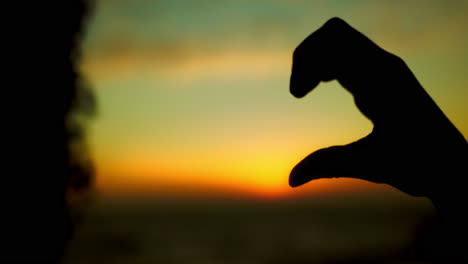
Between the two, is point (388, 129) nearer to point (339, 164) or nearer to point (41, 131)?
point (339, 164)

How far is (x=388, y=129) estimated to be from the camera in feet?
2.74

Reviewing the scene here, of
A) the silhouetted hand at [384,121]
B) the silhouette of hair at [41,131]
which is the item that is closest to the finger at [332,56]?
the silhouetted hand at [384,121]

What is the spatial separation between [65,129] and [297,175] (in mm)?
10037

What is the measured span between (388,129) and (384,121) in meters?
0.02

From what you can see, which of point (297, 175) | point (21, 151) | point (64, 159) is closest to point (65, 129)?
point (64, 159)

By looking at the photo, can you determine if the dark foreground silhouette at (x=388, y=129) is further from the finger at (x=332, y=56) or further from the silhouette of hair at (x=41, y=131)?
the silhouette of hair at (x=41, y=131)

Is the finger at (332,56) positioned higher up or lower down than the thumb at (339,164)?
higher up

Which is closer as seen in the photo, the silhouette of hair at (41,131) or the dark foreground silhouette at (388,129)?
the dark foreground silhouette at (388,129)

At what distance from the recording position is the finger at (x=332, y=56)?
2.65 ft

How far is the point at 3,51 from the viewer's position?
8.41 m

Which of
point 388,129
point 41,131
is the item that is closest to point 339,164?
point 388,129

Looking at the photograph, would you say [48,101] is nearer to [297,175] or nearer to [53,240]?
[53,240]

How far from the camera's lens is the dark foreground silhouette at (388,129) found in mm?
798

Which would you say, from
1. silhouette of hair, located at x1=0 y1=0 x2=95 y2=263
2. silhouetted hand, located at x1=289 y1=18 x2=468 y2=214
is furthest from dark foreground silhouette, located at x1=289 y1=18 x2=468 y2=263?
silhouette of hair, located at x1=0 y1=0 x2=95 y2=263
